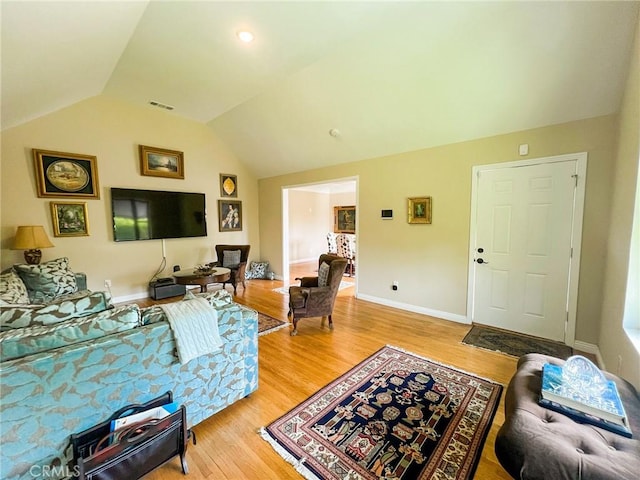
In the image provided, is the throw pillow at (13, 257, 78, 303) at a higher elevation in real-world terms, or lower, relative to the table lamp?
lower

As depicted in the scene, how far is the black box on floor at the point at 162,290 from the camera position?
4.74 meters

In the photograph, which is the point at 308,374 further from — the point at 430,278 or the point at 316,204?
the point at 316,204

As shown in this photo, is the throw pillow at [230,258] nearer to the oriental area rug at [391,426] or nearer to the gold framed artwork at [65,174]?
the gold framed artwork at [65,174]

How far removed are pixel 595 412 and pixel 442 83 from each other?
3104 mm

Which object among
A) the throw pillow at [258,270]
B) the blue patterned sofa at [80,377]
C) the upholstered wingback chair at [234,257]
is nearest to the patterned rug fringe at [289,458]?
the blue patterned sofa at [80,377]

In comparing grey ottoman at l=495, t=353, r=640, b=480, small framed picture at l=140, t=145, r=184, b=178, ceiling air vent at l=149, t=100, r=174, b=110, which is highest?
ceiling air vent at l=149, t=100, r=174, b=110

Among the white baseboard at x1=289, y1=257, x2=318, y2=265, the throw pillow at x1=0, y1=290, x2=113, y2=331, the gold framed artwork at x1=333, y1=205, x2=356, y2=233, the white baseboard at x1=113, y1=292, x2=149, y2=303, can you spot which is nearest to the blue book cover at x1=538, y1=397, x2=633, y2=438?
the throw pillow at x1=0, y1=290, x2=113, y2=331

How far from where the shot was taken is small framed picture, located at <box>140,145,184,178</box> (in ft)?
15.9

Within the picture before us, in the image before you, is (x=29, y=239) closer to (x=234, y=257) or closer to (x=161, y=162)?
(x=161, y=162)

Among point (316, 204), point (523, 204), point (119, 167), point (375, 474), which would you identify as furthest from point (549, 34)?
point (316, 204)

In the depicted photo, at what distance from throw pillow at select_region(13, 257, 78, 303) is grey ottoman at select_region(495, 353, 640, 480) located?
4644mm

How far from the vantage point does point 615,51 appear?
7.47 feet

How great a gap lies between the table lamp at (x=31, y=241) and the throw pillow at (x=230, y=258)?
2.50 metres

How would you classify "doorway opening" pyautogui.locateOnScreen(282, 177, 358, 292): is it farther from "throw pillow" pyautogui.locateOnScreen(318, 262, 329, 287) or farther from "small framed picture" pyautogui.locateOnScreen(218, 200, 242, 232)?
"throw pillow" pyautogui.locateOnScreen(318, 262, 329, 287)
